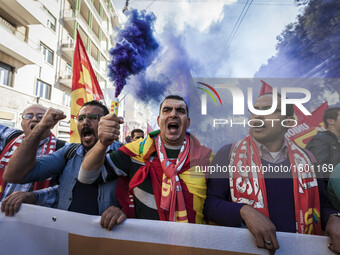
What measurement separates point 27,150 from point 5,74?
1141 cm

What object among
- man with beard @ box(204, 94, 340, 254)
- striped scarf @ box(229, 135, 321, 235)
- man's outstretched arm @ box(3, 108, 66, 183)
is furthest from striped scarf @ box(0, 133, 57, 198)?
striped scarf @ box(229, 135, 321, 235)

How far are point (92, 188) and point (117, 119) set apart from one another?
68 centimetres

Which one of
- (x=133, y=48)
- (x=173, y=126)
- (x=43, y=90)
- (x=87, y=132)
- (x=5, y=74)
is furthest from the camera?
(x=43, y=90)

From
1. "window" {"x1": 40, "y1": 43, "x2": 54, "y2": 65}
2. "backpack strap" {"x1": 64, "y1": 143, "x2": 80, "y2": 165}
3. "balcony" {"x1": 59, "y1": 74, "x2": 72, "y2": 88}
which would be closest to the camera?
"backpack strap" {"x1": 64, "y1": 143, "x2": 80, "y2": 165}

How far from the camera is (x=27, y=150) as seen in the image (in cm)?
142

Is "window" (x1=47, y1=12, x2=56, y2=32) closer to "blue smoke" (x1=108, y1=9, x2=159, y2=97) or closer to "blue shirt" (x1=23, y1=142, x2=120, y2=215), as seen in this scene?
"blue smoke" (x1=108, y1=9, x2=159, y2=97)

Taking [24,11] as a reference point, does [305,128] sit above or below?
below

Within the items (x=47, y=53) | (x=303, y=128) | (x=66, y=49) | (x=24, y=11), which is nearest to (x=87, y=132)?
(x=303, y=128)

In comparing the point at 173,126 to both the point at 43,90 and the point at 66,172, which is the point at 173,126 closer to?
the point at 66,172

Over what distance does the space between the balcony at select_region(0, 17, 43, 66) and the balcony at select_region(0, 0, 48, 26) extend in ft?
1.91

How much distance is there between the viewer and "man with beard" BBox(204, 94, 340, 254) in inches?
47.1

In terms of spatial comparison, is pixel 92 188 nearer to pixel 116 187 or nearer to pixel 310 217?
pixel 116 187

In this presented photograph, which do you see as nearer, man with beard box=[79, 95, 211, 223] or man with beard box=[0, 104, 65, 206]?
man with beard box=[79, 95, 211, 223]

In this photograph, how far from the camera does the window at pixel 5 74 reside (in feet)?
31.7
